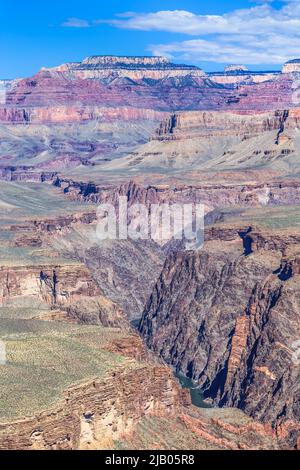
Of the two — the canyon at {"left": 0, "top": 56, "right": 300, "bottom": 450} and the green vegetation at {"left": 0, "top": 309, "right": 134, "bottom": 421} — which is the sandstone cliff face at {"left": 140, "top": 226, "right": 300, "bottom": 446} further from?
the green vegetation at {"left": 0, "top": 309, "right": 134, "bottom": 421}

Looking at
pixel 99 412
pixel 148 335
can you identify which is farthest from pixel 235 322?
pixel 99 412

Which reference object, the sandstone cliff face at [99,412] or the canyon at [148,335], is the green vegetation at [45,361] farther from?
the sandstone cliff face at [99,412]

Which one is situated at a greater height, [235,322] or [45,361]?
[45,361]

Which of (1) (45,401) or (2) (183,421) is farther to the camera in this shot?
(2) (183,421)

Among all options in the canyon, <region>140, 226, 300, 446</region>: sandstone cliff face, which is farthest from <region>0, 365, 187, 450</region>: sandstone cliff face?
<region>140, 226, 300, 446</region>: sandstone cliff face

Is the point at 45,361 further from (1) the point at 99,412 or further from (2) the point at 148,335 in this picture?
(2) the point at 148,335

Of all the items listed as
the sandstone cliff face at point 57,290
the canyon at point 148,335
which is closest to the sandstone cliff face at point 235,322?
the canyon at point 148,335

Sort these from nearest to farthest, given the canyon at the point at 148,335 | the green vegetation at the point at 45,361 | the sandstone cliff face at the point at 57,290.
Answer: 1. the green vegetation at the point at 45,361
2. the canyon at the point at 148,335
3. the sandstone cliff face at the point at 57,290
